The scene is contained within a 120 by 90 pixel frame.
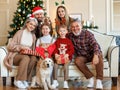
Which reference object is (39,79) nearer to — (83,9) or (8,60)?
(8,60)

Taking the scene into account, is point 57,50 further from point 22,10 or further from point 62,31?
point 22,10

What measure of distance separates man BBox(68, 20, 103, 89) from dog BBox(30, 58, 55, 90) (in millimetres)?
410

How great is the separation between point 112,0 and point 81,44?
2728mm

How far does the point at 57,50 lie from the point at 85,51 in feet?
1.33

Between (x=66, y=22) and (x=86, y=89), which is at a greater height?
(x=66, y=22)

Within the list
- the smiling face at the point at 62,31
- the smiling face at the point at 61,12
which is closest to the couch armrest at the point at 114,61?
the smiling face at the point at 62,31

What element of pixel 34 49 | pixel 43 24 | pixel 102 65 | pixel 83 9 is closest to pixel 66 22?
pixel 43 24

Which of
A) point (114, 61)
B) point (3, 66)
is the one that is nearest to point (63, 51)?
point (114, 61)

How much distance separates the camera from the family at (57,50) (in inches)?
143

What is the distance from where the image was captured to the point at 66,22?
13.7 feet

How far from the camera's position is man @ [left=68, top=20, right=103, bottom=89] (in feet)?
11.8

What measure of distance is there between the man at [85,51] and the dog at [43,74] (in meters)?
0.41

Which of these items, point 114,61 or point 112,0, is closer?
point 114,61

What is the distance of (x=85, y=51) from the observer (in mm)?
3766
